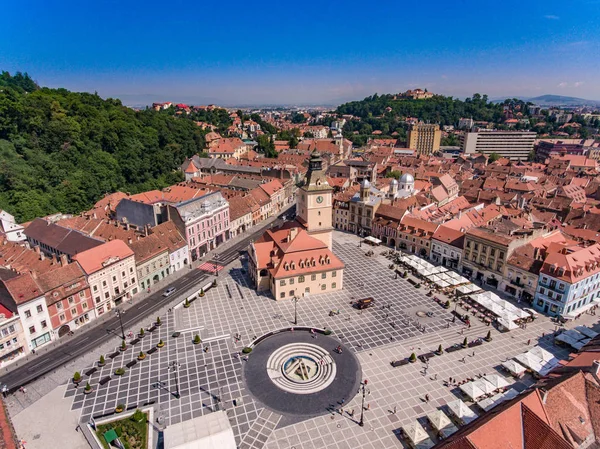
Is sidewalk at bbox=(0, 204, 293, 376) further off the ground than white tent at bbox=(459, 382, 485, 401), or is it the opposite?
white tent at bbox=(459, 382, 485, 401)

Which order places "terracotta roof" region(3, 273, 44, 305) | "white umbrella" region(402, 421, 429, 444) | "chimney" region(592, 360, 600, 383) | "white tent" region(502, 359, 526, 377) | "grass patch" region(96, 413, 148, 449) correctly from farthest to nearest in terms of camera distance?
"terracotta roof" region(3, 273, 44, 305) < "white tent" region(502, 359, 526, 377) < "grass patch" region(96, 413, 148, 449) < "white umbrella" region(402, 421, 429, 444) < "chimney" region(592, 360, 600, 383)

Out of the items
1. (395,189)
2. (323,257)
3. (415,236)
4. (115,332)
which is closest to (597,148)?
(395,189)

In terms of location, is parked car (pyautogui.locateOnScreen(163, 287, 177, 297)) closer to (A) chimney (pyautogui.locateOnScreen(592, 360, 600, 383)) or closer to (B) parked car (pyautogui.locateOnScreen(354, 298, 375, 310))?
(B) parked car (pyautogui.locateOnScreen(354, 298, 375, 310))

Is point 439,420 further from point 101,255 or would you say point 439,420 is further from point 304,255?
point 101,255

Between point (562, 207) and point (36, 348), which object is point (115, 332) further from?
point (562, 207)

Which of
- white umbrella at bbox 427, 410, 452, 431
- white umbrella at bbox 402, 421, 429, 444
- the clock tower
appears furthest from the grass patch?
the clock tower

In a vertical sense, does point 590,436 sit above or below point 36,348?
above
